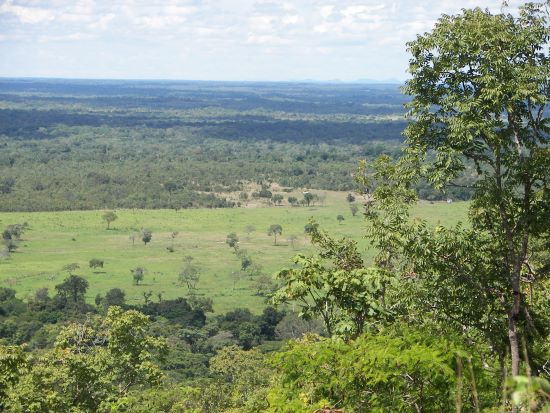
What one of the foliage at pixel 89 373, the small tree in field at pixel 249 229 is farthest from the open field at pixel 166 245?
the foliage at pixel 89 373

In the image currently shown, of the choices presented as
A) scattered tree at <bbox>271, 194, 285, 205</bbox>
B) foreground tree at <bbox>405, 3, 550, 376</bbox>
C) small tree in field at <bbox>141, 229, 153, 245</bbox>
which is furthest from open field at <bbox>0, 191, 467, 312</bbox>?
foreground tree at <bbox>405, 3, 550, 376</bbox>

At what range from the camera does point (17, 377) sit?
19812 mm

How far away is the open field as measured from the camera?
90.6m

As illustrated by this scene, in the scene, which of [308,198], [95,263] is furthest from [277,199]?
[95,263]

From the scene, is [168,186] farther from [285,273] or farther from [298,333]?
[285,273]

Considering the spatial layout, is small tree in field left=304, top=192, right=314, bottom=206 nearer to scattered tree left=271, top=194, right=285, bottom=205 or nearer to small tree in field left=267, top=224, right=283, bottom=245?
scattered tree left=271, top=194, right=285, bottom=205

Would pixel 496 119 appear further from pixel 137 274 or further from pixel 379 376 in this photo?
pixel 137 274

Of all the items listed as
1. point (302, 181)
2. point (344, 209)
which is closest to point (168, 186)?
point (302, 181)

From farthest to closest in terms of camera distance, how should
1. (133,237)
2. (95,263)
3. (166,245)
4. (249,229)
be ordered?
(249,229)
(133,237)
(166,245)
(95,263)

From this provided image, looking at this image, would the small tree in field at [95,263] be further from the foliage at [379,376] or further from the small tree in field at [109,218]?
the foliage at [379,376]

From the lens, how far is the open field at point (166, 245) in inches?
3565

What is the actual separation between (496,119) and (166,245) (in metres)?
104

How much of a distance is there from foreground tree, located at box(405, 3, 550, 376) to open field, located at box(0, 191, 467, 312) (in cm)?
6945

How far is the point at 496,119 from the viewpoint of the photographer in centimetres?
1209
